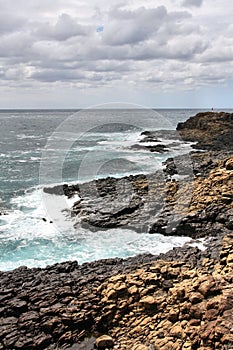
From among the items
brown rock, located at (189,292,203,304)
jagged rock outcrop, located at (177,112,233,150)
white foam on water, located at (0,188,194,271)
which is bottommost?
white foam on water, located at (0,188,194,271)

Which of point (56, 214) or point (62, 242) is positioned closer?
point (62, 242)

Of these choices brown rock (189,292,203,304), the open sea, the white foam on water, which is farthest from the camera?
the open sea

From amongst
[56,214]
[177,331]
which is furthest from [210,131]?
[177,331]

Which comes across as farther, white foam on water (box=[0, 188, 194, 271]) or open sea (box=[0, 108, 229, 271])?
open sea (box=[0, 108, 229, 271])

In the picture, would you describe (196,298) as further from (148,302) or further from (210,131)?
(210,131)

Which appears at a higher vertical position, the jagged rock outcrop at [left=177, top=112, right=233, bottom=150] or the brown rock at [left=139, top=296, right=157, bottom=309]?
the jagged rock outcrop at [left=177, top=112, right=233, bottom=150]

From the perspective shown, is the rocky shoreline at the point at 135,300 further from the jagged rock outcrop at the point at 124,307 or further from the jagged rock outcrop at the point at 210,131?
the jagged rock outcrop at the point at 210,131

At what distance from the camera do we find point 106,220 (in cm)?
2541

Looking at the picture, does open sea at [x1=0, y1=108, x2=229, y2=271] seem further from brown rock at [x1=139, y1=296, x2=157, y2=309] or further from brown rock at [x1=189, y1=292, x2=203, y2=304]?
brown rock at [x1=189, y1=292, x2=203, y2=304]

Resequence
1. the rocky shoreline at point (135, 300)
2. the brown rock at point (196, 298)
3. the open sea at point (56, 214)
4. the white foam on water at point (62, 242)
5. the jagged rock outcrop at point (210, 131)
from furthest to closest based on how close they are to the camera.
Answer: the jagged rock outcrop at point (210, 131) → the open sea at point (56, 214) → the white foam on water at point (62, 242) → the brown rock at point (196, 298) → the rocky shoreline at point (135, 300)

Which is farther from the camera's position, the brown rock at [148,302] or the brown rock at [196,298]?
the brown rock at [148,302]

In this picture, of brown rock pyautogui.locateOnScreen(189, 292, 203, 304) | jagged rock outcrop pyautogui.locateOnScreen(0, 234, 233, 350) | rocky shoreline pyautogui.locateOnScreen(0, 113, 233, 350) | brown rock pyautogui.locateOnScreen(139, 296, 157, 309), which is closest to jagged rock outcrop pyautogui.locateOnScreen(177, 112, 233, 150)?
rocky shoreline pyautogui.locateOnScreen(0, 113, 233, 350)

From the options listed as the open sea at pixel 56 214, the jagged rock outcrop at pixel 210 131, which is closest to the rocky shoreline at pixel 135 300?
the open sea at pixel 56 214

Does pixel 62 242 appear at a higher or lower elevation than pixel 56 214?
lower
